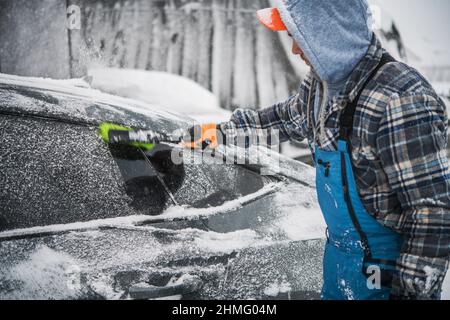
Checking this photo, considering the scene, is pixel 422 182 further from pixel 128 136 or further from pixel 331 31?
pixel 128 136

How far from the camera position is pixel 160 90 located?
429 cm

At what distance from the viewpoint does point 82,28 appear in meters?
4.28

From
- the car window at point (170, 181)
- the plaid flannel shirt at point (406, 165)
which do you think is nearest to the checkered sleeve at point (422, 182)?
the plaid flannel shirt at point (406, 165)

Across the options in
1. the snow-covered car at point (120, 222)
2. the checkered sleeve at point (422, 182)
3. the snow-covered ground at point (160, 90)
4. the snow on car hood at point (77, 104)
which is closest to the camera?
the checkered sleeve at point (422, 182)

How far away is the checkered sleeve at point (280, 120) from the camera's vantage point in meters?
1.55

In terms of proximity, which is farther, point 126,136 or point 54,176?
point 126,136

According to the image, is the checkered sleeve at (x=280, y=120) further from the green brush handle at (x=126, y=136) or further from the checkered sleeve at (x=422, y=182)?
the checkered sleeve at (x=422, y=182)

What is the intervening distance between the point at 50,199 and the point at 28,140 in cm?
25

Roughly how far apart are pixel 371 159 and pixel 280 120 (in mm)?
672

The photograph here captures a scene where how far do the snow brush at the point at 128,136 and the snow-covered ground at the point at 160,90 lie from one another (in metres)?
2.52

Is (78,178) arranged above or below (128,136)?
below

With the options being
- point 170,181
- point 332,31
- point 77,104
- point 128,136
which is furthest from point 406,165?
point 77,104

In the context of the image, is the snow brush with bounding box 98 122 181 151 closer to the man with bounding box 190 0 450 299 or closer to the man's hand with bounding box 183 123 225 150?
the man's hand with bounding box 183 123 225 150
